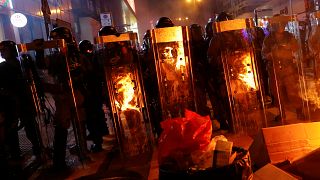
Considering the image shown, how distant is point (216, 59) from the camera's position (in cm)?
602

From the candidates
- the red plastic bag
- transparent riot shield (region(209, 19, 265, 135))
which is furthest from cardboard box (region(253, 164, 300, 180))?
transparent riot shield (region(209, 19, 265, 135))

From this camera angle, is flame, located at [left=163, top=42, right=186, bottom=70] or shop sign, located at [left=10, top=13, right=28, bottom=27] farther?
shop sign, located at [left=10, top=13, right=28, bottom=27]

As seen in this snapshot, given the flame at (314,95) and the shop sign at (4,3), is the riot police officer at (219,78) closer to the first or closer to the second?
the flame at (314,95)

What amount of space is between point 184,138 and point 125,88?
9.80 feet

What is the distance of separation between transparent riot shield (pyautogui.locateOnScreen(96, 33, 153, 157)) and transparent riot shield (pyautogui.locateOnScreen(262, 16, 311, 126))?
7.53ft

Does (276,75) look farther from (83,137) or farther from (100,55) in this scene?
(83,137)

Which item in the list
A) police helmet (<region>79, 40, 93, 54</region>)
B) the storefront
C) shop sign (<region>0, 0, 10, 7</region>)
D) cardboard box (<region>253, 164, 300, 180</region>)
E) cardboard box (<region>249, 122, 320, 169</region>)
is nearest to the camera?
cardboard box (<region>253, 164, 300, 180</region>)

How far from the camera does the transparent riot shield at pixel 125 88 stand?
566 cm

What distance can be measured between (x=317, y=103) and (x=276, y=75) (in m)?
0.87

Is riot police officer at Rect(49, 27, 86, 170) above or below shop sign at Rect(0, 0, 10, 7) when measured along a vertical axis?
below

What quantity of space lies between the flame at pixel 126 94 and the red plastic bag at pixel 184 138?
2.87 m

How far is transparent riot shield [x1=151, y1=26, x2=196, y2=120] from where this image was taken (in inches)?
226

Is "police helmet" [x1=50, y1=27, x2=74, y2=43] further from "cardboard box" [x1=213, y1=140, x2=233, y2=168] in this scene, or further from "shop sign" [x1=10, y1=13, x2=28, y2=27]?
"shop sign" [x1=10, y1=13, x2=28, y2=27]

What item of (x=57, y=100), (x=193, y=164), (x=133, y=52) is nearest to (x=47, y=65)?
(x=57, y=100)
